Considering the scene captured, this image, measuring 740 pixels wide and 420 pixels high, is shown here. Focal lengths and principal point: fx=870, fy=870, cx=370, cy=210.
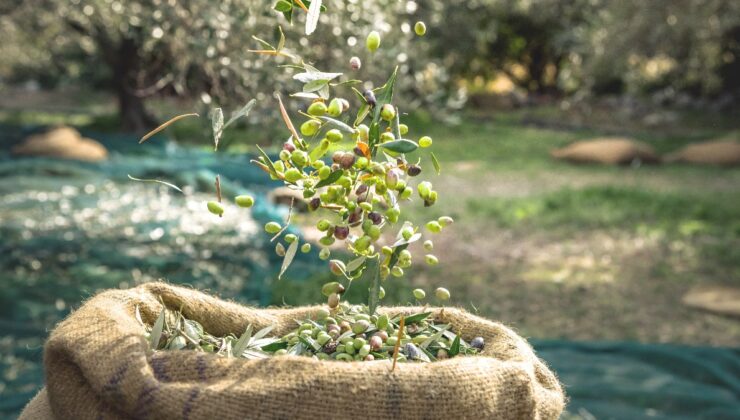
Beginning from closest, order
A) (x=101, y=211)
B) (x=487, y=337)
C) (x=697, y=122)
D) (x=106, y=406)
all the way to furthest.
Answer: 1. (x=106, y=406)
2. (x=487, y=337)
3. (x=101, y=211)
4. (x=697, y=122)

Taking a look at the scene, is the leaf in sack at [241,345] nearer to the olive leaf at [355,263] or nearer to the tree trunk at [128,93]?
the olive leaf at [355,263]

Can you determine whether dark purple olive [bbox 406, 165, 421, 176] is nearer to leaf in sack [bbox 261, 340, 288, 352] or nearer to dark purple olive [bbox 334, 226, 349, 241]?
dark purple olive [bbox 334, 226, 349, 241]

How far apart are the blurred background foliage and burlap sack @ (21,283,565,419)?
146 centimetres

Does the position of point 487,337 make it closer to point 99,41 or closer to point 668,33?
point 668,33

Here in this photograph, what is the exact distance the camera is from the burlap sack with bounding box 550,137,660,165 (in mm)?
17094

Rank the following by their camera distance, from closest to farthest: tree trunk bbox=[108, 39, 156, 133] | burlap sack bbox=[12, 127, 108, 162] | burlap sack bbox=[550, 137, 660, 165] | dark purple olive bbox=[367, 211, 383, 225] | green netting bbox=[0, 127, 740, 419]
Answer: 1. dark purple olive bbox=[367, 211, 383, 225]
2. green netting bbox=[0, 127, 740, 419]
3. burlap sack bbox=[12, 127, 108, 162]
4. burlap sack bbox=[550, 137, 660, 165]
5. tree trunk bbox=[108, 39, 156, 133]

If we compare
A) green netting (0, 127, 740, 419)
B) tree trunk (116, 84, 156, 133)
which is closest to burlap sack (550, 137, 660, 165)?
green netting (0, 127, 740, 419)

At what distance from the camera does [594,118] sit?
23953 millimetres

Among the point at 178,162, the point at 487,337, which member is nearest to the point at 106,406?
the point at 487,337

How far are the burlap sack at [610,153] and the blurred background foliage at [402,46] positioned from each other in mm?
1132

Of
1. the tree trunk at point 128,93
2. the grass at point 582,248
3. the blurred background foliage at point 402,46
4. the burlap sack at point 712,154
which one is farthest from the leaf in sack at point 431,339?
the tree trunk at point 128,93

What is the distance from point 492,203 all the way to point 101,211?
5396mm

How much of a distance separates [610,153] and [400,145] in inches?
627

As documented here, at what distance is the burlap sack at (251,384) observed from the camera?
1.95m
